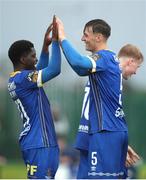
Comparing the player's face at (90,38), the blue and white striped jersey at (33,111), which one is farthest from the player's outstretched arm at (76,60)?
the blue and white striped jersey at (33,111)

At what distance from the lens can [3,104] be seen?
83.7 ft

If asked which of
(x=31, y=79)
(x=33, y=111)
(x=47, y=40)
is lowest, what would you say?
(x=33, y=111)

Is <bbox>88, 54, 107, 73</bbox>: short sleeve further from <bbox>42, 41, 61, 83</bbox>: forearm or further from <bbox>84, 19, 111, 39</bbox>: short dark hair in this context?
<bbox>42, 41, 61, 83</bbox>: forearm

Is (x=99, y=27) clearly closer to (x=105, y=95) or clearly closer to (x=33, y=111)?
(x=105, y=95)

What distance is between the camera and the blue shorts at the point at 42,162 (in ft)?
35.1

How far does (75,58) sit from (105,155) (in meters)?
1.15

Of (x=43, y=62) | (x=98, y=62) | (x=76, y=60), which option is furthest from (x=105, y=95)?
(x=43, y=62)

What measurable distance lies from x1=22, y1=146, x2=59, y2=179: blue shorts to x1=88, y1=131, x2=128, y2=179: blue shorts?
0.51m

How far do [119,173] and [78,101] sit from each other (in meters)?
14.4

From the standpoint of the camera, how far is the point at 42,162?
10.7 metres

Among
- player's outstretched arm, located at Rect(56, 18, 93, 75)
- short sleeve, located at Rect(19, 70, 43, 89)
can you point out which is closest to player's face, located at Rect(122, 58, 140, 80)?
player's outstretched arm, located at Rect(56, 18, 93, 75)

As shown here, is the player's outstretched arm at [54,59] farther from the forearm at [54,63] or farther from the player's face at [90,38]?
the player's face at [90,38]

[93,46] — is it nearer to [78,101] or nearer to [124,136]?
[124,136]

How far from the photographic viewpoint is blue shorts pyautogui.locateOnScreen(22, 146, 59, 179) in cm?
1070
